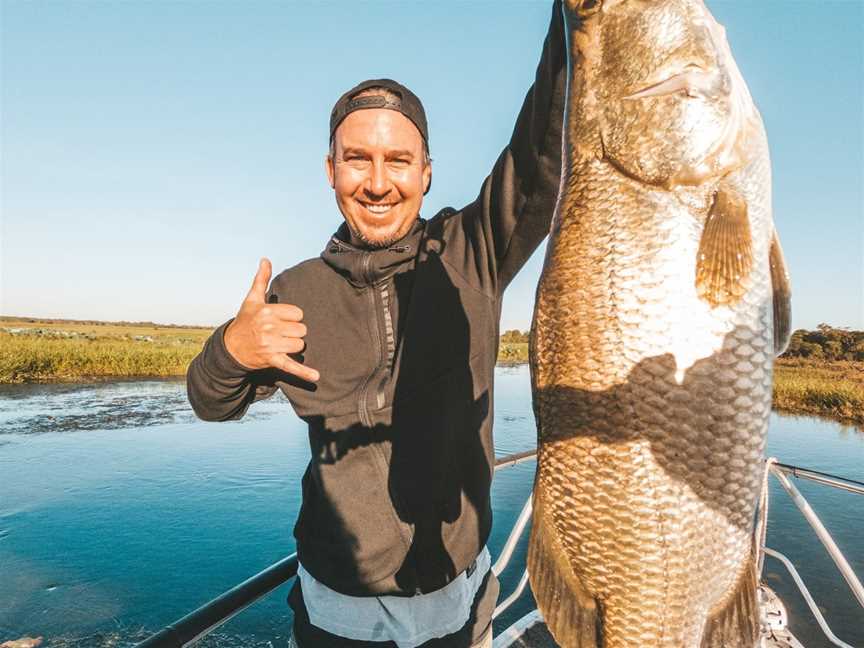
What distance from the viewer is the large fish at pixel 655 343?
1.48 meters

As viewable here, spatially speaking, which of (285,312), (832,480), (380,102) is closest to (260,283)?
(285,312)

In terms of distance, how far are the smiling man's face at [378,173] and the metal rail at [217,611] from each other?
146 centimetres

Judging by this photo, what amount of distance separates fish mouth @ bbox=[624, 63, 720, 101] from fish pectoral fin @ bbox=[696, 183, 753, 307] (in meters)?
0.31

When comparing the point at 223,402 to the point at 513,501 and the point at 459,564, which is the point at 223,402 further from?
the point at 513,501

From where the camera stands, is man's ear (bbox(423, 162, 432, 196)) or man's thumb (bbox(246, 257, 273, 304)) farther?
man's ear (bbox(423, 162, 432, 196))

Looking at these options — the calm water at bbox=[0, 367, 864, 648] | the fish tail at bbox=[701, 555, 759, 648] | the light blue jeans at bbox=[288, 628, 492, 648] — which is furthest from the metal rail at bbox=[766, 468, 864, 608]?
the calm water at bbox=[0, 367, 864, 648]

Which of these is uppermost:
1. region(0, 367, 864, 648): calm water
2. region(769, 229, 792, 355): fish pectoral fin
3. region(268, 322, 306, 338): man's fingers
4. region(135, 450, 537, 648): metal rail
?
Result: region(769, 229, 792, 355): fish pectoral fin

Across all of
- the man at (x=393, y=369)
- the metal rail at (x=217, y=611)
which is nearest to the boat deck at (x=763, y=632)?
the man at (x=393, y=369)

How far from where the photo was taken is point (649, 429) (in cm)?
149

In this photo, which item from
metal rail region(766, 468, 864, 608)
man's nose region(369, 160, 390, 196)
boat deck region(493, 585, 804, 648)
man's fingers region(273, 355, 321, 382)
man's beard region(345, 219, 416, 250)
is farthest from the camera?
boat deck region(493, 585, 804, 648)

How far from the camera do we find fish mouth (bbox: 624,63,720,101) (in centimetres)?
157

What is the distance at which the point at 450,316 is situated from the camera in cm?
223

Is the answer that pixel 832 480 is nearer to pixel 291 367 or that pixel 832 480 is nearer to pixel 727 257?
pixel 727 257

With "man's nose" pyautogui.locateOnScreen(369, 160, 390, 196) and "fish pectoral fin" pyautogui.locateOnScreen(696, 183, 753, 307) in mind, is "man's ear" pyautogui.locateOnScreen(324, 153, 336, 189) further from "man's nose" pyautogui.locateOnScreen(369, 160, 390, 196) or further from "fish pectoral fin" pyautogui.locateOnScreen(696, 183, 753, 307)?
"fish pectoral fin" pyautogui.locateOnScreen(696, 183, 753, 307)
